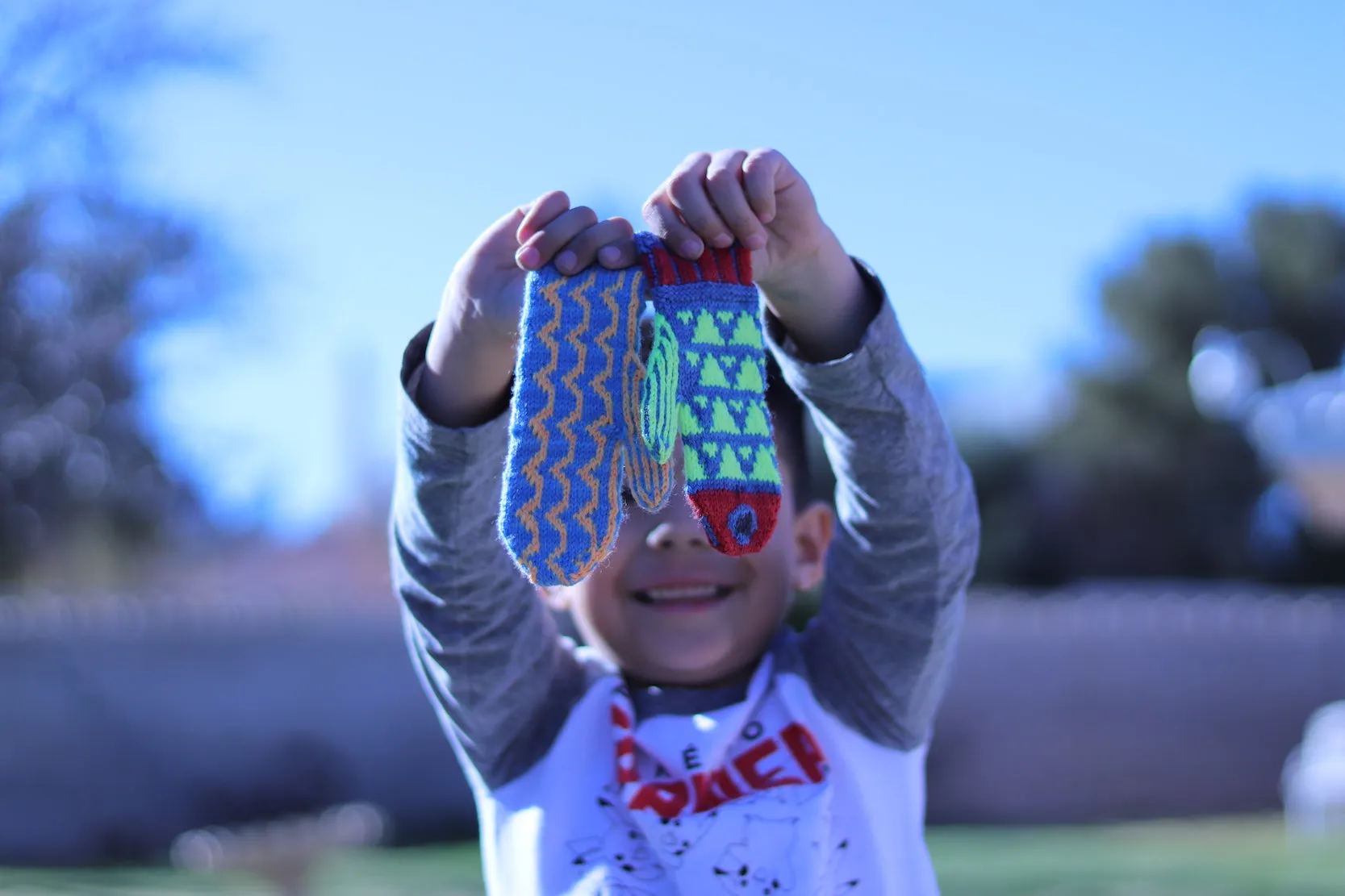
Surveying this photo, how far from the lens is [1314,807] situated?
1046 cm

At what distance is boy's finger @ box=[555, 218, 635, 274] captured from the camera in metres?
1.38

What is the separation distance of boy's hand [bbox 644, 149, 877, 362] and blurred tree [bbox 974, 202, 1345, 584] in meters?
22.2

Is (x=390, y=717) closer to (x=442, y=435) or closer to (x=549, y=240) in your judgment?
(x=442, y=435)

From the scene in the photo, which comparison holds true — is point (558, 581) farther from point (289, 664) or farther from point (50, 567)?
point (50, 567)

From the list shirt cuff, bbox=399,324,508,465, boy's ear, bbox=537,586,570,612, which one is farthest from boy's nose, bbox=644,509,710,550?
shirt cuff, bbox=399,324,508,465

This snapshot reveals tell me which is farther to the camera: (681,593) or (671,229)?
(681,593)

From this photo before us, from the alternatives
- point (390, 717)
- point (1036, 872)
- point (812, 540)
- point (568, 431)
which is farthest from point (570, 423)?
point (390, 717)

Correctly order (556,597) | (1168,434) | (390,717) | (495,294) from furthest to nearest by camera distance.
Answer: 1. (1168,434)
2. (390,717)
3. (556,597)
4. (495,294)

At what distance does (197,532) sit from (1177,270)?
18904 mm

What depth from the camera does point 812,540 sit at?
195 cm

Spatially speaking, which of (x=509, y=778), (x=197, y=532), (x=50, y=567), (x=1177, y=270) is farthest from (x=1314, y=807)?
(x=1177, y=270)

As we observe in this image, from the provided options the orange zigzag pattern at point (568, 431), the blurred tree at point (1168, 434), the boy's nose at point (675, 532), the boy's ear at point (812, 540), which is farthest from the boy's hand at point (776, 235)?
the blurred tree at point (1168, 434)

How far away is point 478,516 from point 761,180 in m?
0.51

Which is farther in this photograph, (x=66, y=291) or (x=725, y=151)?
(x=66, y=291)
